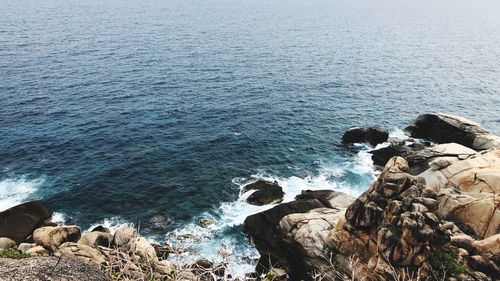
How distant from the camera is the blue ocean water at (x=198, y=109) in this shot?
161ft

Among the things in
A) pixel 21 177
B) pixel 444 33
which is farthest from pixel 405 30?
pixel 21 177

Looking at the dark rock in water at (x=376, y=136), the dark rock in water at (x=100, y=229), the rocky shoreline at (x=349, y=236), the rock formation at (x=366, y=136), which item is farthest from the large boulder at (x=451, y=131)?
the dark rock in water at (x=100, y=229)

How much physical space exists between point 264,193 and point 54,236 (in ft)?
94.0

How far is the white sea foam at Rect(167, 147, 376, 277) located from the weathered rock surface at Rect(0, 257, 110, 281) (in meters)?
15.2

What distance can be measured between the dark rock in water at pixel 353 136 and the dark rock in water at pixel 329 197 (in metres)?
22.2

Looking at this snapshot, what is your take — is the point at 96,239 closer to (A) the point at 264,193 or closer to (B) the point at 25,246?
(B) the point at 25,246

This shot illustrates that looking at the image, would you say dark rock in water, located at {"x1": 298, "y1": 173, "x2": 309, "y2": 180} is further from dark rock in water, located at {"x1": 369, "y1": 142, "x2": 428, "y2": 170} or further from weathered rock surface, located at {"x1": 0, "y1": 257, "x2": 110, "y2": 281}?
weathered rock surface, located at {"x1": 0, "y1": 257, "x2": 110, "y2": 281}

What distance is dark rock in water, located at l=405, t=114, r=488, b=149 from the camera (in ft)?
195

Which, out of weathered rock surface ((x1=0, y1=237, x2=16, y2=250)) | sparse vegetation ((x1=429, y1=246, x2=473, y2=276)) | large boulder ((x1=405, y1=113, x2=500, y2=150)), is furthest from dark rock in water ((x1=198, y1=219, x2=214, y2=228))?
large boulder ((x1=405, y1=113, x2=500, y2=150))

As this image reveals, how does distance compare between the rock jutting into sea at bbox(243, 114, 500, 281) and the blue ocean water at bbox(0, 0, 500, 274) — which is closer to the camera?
the rock jutting into sea at bbox(243, 114, 500, 281)

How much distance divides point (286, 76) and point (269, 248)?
221 feet

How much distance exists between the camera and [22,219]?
41.1 meters

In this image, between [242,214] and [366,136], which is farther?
[366,136]

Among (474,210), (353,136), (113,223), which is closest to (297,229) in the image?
(474,210)
